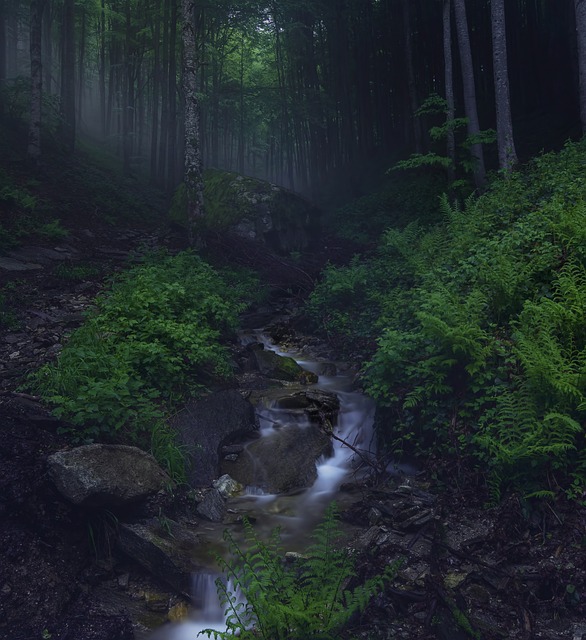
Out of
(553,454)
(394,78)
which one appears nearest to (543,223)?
(553,454)

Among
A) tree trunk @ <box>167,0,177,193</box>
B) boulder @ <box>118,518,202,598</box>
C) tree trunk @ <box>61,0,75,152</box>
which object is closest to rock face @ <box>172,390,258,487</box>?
boulder @ <box>118,518,202,598</box>

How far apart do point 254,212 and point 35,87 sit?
8759 millimetres

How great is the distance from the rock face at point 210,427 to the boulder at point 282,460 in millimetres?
295

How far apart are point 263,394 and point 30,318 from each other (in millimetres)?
4485

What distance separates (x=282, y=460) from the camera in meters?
7.98

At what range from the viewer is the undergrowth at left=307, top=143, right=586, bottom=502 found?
5711 mm

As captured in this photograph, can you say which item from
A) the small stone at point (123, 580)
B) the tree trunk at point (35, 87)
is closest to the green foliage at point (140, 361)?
the small stone at point (123, 580)

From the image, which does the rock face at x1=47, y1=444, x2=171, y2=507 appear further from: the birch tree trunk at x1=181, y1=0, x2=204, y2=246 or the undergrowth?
the birch tree trunk at x1=181, y1=0, x2=204, y2=246

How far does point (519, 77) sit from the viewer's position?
2691 cm

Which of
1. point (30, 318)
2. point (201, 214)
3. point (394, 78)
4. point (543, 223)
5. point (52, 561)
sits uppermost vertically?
point (394, 78)

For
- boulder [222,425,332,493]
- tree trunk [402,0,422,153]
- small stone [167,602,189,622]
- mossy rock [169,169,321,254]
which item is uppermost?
tree trunk [402,0,422,153]

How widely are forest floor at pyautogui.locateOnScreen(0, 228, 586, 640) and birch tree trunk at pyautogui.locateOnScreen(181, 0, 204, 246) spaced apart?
8.33 metres

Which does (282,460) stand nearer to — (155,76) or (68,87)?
(68,87)

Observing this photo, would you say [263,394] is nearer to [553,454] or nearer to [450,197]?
[553,454]
